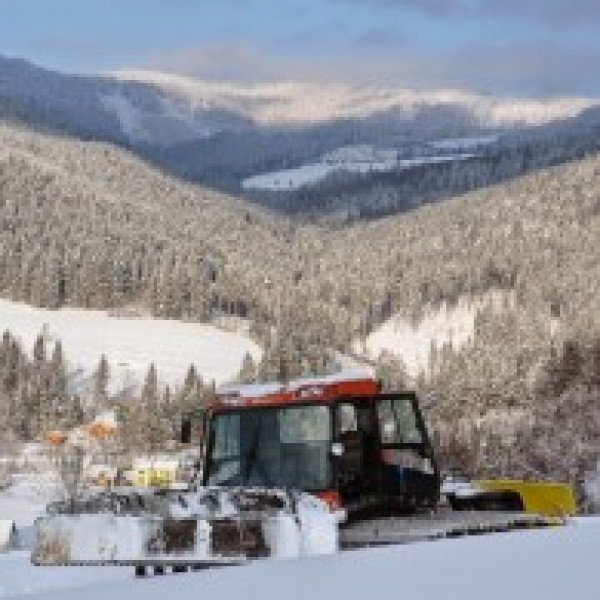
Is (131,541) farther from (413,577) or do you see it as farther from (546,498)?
(546,498)

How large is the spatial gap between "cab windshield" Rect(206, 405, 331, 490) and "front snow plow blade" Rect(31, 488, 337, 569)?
3741mm

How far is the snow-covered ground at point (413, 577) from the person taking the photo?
6.04 metres

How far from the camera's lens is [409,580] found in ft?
20.9

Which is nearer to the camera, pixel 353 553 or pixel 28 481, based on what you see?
pixel 353 553

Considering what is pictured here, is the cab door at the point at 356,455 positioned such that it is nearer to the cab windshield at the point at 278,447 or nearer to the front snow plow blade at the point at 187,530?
the cab windshield at the point at 278,447

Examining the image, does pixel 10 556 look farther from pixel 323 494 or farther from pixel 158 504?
pixel 158 504

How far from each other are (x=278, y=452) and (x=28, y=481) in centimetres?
10465

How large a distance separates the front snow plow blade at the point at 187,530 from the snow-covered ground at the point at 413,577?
1806mm

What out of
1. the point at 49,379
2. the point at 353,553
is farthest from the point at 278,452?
the point at 49,379

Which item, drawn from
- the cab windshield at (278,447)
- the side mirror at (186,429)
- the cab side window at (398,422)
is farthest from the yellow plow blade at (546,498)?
the side mirror at (186,429)

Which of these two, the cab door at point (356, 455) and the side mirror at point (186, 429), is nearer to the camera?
the cab door at point (356, 455)

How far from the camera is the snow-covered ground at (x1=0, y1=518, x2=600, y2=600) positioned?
19.8ft

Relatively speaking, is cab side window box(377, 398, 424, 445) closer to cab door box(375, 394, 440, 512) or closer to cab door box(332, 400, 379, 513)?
cab door box(375, 394, 440, 512)

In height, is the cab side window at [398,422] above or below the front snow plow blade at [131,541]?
above
